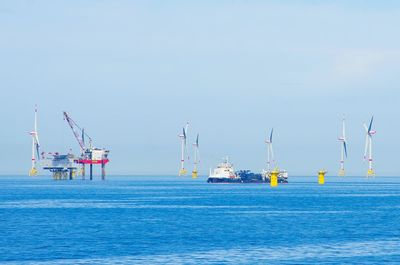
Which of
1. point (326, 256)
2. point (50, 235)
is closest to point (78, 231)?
point (50, 235)

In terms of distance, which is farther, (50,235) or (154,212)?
(154,212)

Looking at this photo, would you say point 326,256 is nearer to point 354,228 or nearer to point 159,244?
point 159,244

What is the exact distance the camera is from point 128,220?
137 meters

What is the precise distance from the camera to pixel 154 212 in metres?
162

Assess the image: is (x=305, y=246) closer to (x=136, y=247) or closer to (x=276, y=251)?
(x=276, y=251)

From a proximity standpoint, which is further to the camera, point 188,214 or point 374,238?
point 188,214

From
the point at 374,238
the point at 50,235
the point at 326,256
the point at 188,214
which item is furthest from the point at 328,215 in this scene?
the point at 326,256

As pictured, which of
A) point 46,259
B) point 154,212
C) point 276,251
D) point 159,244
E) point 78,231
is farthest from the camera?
point 154,212

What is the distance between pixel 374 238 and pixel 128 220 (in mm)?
43989

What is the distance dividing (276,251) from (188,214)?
2600 inches

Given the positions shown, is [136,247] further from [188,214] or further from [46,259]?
[188,214]

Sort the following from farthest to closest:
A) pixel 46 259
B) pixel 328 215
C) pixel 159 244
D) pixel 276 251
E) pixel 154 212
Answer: pixel 154 212
pixel 328 215
pixel 159 244
pixel 276 251
pixel 46 259

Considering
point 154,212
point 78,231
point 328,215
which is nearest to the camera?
point 78,231

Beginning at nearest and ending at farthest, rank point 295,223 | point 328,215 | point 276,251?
point 276,251, point 295,223, point 328,215
